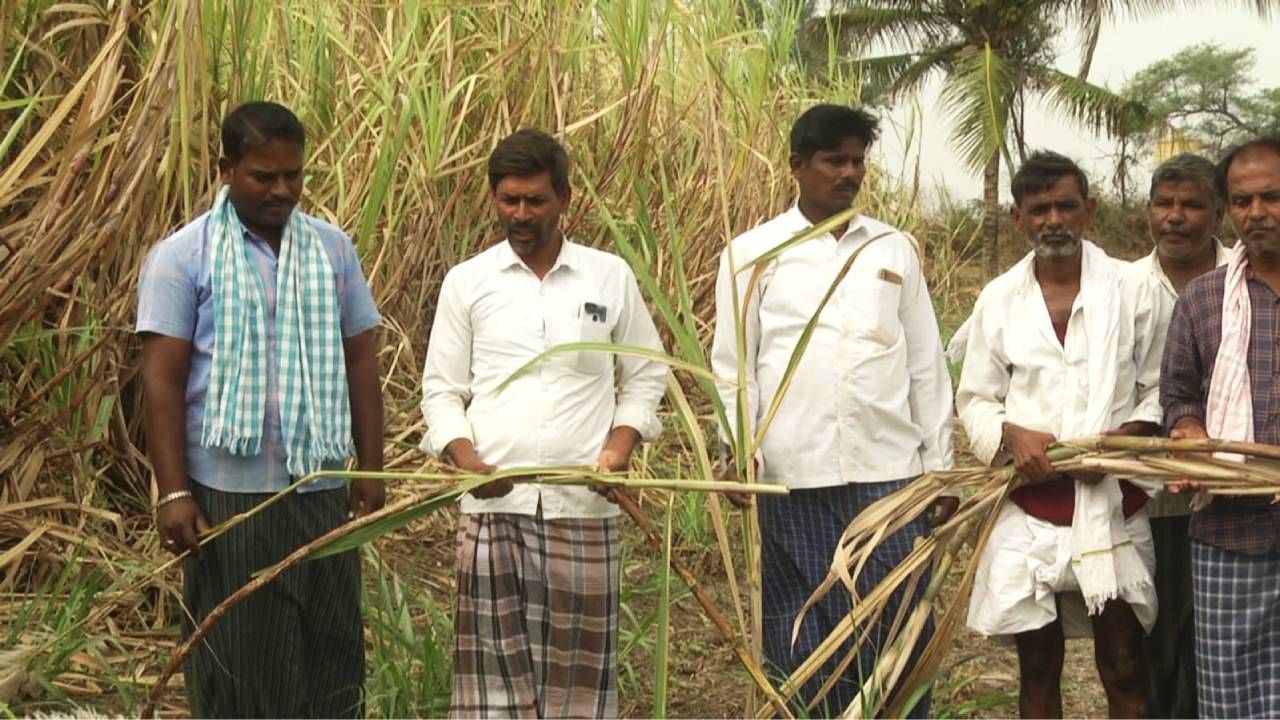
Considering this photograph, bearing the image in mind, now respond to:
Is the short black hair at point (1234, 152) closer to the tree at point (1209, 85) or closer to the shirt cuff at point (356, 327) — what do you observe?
the shirt cuff at point (356, 327)

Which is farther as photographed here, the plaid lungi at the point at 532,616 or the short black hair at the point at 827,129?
the short black hair at the point at 827,129

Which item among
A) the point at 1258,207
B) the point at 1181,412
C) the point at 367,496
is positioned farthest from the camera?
the point at 367,496

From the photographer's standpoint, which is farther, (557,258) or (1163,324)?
(1163,324)

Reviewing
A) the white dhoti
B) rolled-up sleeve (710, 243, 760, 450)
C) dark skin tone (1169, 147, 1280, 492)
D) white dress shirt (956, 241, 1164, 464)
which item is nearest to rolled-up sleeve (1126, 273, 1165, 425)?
white dress shirt (956, 241, 1164, 464)

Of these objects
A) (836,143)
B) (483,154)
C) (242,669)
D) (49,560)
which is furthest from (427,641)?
(483,154)

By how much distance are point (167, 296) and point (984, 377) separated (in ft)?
5.43

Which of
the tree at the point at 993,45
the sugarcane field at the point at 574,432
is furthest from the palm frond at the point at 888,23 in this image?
the sugarcane field at the point at 574,432

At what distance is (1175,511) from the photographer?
3.06 metres

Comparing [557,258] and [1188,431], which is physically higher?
[557,258]

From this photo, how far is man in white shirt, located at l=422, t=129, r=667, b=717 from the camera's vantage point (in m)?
2.85

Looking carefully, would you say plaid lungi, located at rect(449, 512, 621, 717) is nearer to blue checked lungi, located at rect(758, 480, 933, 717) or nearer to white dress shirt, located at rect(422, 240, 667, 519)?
white dress shirt, located at rect(422, 240, 667, 519)

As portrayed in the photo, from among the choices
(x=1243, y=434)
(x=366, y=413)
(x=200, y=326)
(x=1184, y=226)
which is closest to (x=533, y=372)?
(x=366, y=413)

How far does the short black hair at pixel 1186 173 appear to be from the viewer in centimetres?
313

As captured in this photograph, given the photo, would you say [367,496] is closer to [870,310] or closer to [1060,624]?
[870,310]
